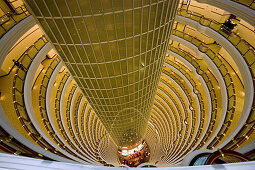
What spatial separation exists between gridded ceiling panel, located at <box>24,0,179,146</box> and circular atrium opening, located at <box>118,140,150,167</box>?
1242cm

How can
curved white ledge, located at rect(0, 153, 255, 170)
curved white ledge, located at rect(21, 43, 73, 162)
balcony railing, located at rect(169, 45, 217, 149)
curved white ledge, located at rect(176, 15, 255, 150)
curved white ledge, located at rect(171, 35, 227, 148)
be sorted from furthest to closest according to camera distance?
balcony railing, located at rect(169, 45, 217, 149) < curved white ledge, located at rect(171, 35, 227, 148) < curved white ledge, located at rect(21, 43, 73, 162) < curved white ledge, located at rect(176, 15, 255, 150) < curved white ledge, located at rect(0, 153, 255, 170)

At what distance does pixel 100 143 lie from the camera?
2139 centimetres

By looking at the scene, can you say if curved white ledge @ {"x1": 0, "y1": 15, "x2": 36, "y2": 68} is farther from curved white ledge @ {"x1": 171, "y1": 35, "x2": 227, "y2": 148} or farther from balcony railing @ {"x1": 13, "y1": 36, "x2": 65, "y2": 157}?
curved white ledge @ {"x1": 171, "y1": 35, "x2": 227, "y2": 148}

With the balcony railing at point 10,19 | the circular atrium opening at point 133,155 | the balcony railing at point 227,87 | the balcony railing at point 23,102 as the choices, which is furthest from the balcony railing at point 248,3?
the circular atrium opening at point 133,155

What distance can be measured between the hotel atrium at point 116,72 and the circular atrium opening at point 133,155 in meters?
0.45

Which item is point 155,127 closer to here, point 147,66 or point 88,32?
point 147,66

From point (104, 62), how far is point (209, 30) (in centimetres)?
975

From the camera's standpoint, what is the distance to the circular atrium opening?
19.7m

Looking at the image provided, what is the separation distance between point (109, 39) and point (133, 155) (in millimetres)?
18594

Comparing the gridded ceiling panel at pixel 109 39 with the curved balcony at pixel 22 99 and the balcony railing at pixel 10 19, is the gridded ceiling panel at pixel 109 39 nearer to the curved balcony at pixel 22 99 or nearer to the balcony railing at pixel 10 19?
the curved balcony at pixel 22 99

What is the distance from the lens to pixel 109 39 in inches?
221

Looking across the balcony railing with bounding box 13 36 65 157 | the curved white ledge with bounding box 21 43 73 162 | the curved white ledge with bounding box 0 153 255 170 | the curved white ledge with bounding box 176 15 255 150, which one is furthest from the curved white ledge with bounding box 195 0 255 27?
the balcony railing with bounding box 13 36 65 157

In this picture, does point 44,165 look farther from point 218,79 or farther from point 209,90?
point 209,90

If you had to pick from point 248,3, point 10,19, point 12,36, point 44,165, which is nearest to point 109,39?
point 44,165
